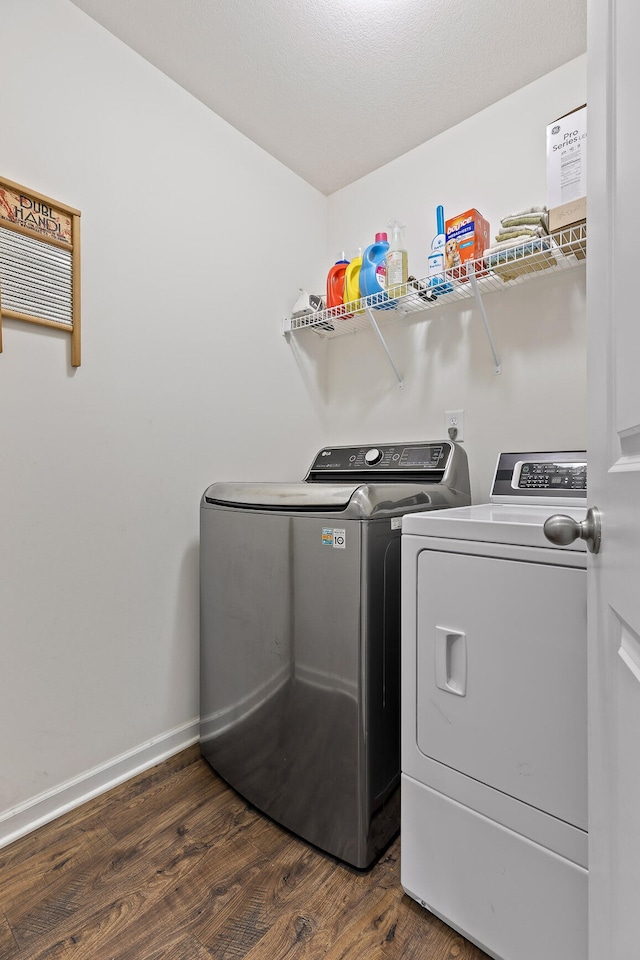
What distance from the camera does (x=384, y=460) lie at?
1.94 metres

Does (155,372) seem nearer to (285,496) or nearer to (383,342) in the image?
Result: (285,496)

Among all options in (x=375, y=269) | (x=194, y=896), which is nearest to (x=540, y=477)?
(x=375, y=269)

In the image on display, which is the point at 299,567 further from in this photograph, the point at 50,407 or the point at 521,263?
the point at 521,263

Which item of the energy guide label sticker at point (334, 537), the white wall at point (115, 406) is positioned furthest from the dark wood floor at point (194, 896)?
the energy guide label sticker at point (334, 537)

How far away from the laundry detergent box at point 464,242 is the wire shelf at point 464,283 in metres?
0.01

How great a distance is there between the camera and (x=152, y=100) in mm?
Result: 1715

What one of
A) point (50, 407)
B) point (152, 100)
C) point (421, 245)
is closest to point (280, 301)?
point (421, 245)

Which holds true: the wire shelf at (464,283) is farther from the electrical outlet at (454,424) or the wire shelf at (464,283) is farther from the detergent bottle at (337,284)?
the electrical outlet at (454,424)

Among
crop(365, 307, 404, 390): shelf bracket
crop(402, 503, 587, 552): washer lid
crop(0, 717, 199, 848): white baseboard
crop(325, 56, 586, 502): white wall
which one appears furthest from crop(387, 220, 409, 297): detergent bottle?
crop(0, 717, 199, 848): white baseboard

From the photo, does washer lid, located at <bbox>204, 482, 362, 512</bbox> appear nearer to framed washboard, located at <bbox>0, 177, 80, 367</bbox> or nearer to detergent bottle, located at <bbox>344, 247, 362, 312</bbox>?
framed washboard, located at <bbox>0, 177, 80, 367</bbox>

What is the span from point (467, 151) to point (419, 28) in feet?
1.63

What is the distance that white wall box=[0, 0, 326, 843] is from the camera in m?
1.39

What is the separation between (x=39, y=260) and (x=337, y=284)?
1.21 metres

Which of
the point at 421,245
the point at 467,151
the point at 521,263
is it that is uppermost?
the point at 467,151
